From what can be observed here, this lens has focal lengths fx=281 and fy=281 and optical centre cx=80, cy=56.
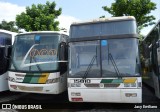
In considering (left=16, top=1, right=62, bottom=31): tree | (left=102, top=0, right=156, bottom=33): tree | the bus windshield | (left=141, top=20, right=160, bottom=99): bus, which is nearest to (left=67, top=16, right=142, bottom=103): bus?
the bus windshield

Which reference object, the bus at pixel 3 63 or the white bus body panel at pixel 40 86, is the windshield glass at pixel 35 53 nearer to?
the white bus body panel at pixel 40 86

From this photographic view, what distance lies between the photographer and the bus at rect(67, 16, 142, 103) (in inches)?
339

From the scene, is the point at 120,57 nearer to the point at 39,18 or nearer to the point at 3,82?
the point at 3,82

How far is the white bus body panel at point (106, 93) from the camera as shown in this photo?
27.8 ft

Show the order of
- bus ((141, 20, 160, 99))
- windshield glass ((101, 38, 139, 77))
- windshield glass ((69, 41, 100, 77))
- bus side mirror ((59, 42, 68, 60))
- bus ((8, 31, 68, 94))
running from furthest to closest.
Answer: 1. bus side mirror ((59, 42, 68, 60))
2. bus ((8, 31, 68, 94))
3. bus ((141, 20, 160, 99))
4. windshield glass ((69, 41, 100, 77))
5. windshield glass ((101, 38, 139, 77))

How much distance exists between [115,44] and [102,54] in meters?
0.53

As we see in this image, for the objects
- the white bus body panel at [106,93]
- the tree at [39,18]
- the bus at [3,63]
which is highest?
the tree at [39,18]

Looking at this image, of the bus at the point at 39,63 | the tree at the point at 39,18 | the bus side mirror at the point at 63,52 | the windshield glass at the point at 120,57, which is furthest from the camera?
the tree at the point at 39,18

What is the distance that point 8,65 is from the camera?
1142 centimetres

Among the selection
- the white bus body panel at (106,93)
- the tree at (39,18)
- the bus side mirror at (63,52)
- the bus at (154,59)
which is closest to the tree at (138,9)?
the tree at (39,18)

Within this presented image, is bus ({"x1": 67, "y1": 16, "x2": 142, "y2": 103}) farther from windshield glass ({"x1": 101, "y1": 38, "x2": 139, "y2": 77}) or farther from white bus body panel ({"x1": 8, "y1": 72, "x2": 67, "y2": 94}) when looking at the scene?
white bus body panel ({"x1": 8, "y1": 72, "x2": 67, "y2": 94})

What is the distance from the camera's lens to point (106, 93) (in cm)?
870

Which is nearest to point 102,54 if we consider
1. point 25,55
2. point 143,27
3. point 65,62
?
point 65,62

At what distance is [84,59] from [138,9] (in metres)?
15.1
